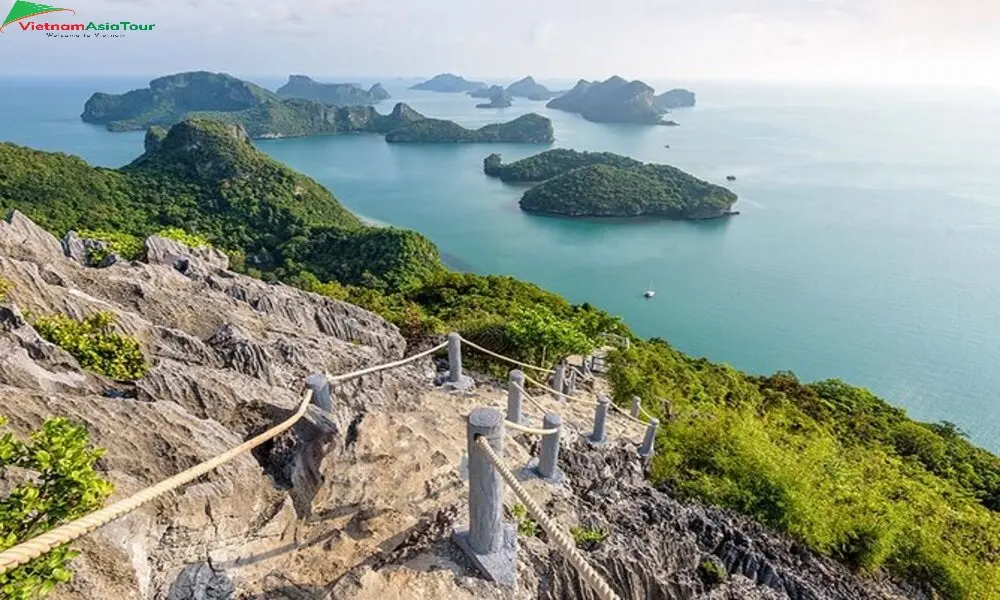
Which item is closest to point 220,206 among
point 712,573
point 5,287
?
point 5,287

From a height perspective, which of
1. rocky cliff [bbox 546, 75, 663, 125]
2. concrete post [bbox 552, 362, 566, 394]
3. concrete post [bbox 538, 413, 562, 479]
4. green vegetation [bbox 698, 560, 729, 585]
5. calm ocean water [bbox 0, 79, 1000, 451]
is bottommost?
calm ocean water [bbox 0, 79, 1000, 451]

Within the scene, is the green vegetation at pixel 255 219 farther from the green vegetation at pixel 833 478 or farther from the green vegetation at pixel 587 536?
the green vegetation at pixel 587 536

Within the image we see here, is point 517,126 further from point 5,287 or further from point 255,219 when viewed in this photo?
point 5,287

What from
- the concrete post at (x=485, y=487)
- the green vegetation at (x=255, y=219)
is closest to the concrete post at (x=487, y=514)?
the concrete post at (x=485, y=487)

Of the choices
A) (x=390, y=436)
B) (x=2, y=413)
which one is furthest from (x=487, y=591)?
(x=2, y=413)

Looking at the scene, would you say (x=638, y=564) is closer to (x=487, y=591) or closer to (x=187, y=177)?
(x=487, y=591)

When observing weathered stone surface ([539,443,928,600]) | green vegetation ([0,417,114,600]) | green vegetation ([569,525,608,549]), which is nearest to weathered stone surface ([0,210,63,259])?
green vegetation ([0,417,114,600])

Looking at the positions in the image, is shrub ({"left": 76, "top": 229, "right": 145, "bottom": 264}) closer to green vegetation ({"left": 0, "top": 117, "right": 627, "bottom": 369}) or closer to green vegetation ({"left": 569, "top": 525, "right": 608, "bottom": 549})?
green vegetation ({"left": 0, "top": 117, "right": 627, "bottom": 369})
